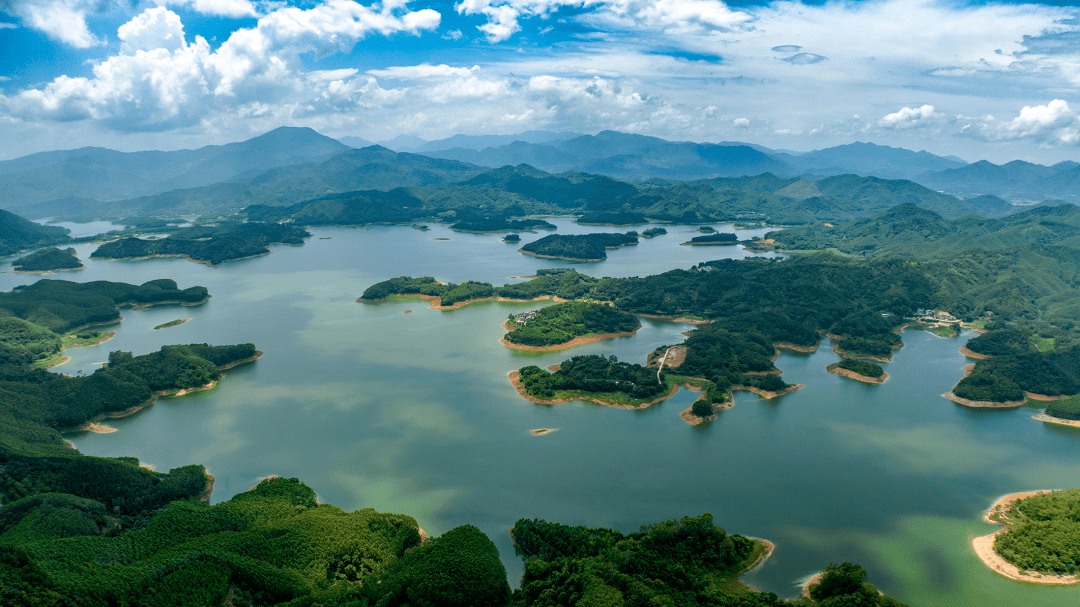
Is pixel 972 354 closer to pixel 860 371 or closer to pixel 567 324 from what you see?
pixel 860 371

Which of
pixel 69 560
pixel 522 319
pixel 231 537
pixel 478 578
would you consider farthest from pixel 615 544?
pixel 522 319

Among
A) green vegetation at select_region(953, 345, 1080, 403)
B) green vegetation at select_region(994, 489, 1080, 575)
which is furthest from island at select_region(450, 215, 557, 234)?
green vegetation at select_region(994, 489, 1080, 575)

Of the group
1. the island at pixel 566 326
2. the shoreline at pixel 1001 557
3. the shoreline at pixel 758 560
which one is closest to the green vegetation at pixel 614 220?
the island at pixel 566 326

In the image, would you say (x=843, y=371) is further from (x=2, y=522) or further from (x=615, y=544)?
(x=2, y=522)

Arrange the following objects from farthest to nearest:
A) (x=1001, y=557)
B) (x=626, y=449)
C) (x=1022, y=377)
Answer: (x=1022, y=377) < (x=626, y=449) < (x=1001, y=557)

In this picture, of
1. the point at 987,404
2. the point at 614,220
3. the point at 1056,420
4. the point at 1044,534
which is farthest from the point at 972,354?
the point at 614,220

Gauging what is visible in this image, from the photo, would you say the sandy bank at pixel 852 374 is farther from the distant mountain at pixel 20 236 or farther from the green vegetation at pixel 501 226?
the distant mountain at pixel 20 236

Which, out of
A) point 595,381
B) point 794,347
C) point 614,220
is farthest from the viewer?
point 614,220
